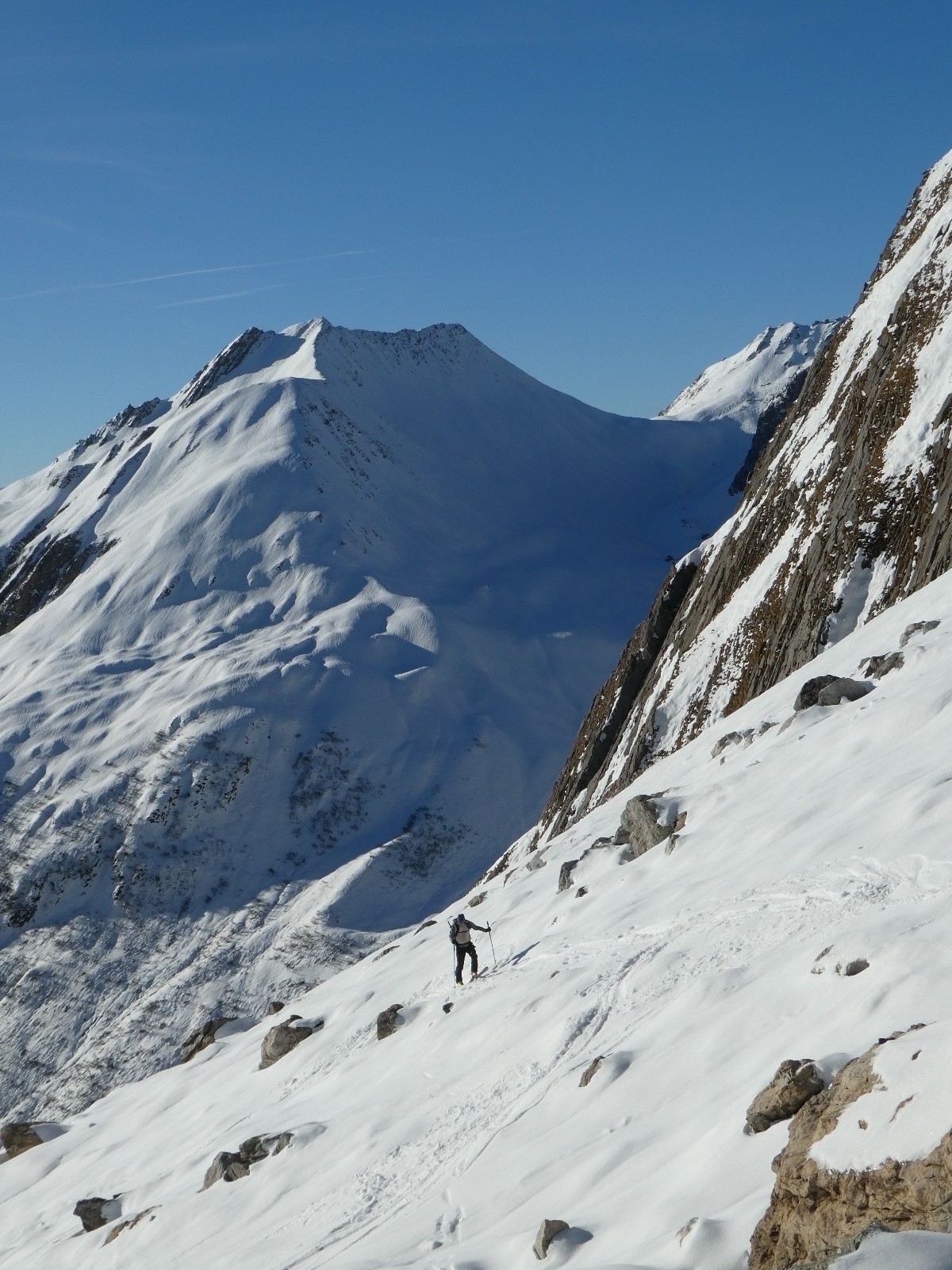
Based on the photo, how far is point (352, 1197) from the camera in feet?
41.9

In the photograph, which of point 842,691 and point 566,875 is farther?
point 566,875

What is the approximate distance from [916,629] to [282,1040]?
14.7m

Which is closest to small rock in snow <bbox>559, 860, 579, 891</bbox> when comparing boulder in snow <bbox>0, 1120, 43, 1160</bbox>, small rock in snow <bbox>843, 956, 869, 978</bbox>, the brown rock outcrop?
small rock in snow <bbox>843, 956, 869, 978</bbox>

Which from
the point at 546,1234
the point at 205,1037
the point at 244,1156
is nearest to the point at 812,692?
the point at 244,1156

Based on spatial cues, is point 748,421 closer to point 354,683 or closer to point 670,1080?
point 354,683

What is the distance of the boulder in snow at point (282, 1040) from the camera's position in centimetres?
2100

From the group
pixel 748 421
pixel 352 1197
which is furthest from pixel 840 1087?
pixel 748 421

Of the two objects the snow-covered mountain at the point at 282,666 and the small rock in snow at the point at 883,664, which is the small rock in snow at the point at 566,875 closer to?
the small rock in snow at the point at 883,664

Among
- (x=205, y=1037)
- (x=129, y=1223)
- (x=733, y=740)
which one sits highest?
(x=733, y=740)

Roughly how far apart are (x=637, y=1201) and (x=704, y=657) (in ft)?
95.2

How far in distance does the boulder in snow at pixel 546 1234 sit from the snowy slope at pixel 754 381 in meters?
139

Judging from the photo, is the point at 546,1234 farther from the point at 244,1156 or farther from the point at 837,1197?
the point at 244,1156

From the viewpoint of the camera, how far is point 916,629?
21.6 metres

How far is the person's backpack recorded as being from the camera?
18.2 m
